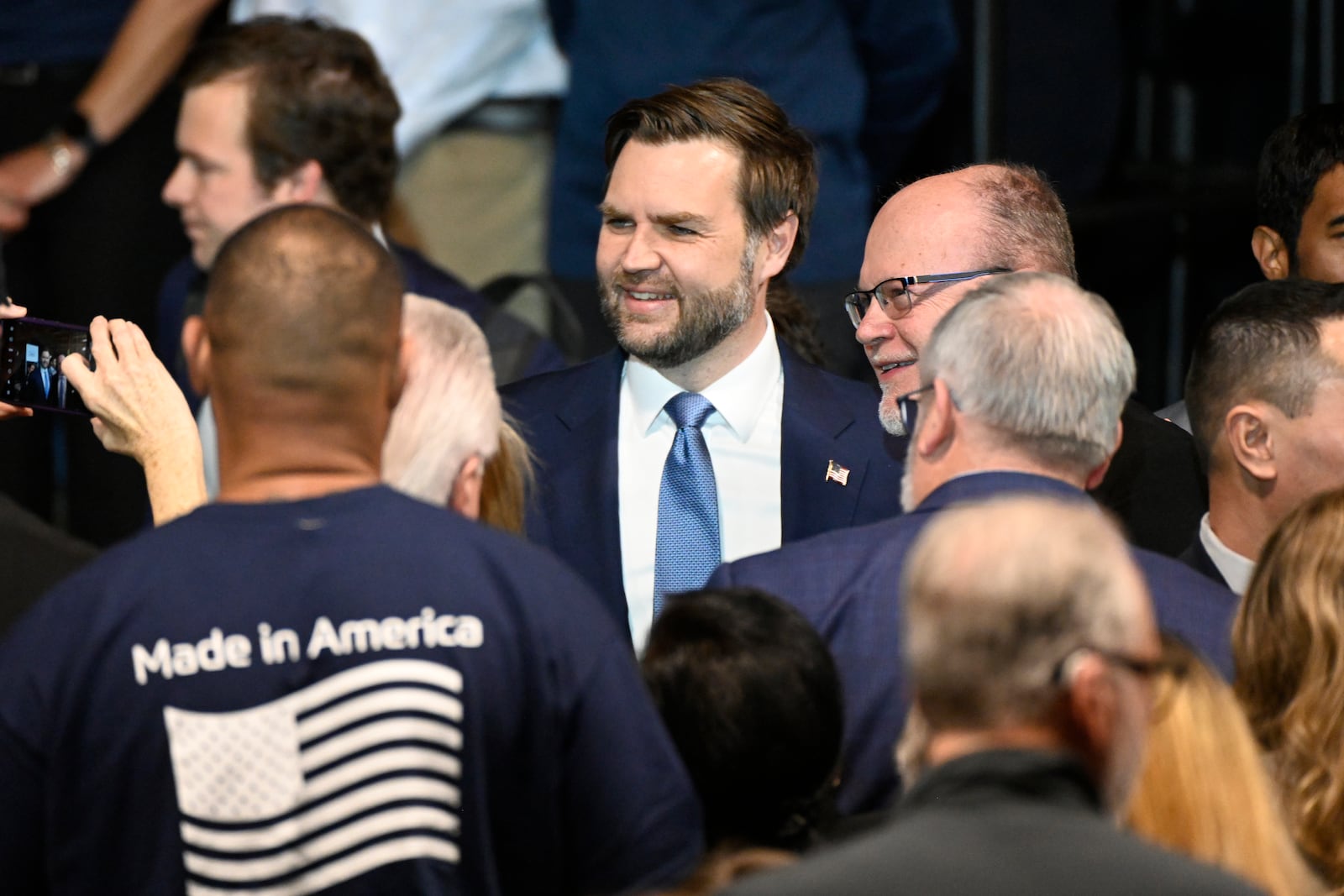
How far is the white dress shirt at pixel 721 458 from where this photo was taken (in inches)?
127

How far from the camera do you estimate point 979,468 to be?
8.01 feet

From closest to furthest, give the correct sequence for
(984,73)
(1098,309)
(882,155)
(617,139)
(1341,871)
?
(1341,871) → (1098,309) → (617,139) → (984,73) → (882,155)

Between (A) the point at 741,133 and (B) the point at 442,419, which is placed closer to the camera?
(B) the point at 442,419

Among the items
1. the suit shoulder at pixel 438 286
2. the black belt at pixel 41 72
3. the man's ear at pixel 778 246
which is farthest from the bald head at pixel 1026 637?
the black belt at pixel 41 72

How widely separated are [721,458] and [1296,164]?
1.45m

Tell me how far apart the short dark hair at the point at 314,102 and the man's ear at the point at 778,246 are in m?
1.32

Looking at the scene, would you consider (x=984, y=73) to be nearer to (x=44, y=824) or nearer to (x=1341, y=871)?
(x=1341, y=871)

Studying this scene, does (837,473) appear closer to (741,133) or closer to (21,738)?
(741,133)

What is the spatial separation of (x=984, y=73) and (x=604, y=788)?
120 inches

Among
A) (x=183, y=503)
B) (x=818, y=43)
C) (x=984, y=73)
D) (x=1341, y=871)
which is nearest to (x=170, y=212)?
(x=818, y=43)

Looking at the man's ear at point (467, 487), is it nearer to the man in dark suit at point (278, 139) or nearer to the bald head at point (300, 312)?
the bald head at point (300, 312)

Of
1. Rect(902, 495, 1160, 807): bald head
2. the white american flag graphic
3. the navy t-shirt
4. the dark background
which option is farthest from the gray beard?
Rect(902, 495, 1160, 807): bald head

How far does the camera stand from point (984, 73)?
182 inches

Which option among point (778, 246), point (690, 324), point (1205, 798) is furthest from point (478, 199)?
point (1205, 798)
